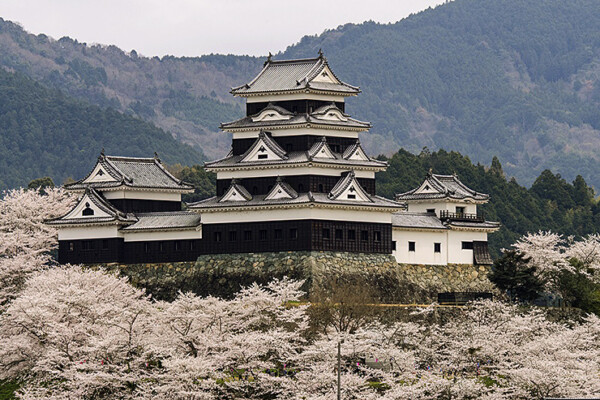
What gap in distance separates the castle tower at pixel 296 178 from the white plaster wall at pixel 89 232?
5.51m

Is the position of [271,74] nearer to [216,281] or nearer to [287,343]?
[216,281]

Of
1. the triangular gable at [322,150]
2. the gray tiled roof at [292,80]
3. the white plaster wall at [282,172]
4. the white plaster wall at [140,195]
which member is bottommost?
the white plaster wall at [140,195]

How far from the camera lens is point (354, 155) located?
242ft

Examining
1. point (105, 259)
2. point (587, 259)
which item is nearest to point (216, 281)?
point (105, 259)

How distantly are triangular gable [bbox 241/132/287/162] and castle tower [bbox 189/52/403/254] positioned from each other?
55 millimetres

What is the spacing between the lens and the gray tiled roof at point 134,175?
76250mm

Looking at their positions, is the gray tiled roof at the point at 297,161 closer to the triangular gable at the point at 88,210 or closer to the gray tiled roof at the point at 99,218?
the gray tiled roof at the point at 99,218

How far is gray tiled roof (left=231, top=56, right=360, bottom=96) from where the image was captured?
74.4 metres

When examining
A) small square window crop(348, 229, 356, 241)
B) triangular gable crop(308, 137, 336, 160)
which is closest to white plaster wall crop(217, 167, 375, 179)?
triangular gable crop(308, 137, 336, 160)

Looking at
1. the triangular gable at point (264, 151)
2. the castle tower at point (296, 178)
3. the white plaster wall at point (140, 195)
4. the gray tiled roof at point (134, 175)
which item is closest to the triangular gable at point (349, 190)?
the castle tower at point (296, 178)

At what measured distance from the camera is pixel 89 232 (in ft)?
245

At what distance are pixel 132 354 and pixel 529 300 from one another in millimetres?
24233

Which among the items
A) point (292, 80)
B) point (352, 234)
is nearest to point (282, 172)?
point (352, 234)

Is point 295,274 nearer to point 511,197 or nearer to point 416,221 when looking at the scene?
point 416,221
